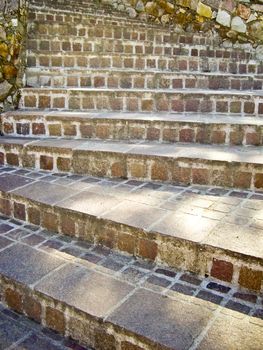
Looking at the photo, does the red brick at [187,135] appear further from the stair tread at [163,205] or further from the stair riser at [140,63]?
the stair riser at [140,63]

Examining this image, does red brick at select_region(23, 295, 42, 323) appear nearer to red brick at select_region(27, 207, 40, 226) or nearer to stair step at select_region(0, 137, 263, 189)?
red brick at select_region(27, 207, 40, 226)

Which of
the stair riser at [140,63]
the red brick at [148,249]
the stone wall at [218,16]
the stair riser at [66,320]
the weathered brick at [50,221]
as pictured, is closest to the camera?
the stair riser at [66,320]

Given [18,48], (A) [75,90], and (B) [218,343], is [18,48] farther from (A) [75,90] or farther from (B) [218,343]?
(B) [218,343]

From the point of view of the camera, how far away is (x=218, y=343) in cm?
143

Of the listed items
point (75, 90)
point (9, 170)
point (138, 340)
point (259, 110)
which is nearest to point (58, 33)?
point (75, 90)

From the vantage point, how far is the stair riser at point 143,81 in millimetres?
3666

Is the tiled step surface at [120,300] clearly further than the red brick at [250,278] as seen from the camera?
No

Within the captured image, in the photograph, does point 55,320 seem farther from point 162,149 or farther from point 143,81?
point 143,81

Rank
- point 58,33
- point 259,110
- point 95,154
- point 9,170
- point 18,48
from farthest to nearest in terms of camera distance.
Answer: point 58,33
point 18,48
point 259,110
point 9,170
point 95,154

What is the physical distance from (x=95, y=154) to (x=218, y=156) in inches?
33.4

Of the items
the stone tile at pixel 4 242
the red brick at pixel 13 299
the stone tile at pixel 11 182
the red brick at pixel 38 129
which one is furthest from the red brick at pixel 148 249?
the red brick at pixel 38 129

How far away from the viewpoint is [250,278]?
1.71m

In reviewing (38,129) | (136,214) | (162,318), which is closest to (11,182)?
(38,129)

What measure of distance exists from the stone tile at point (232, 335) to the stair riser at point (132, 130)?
61.7 inches
